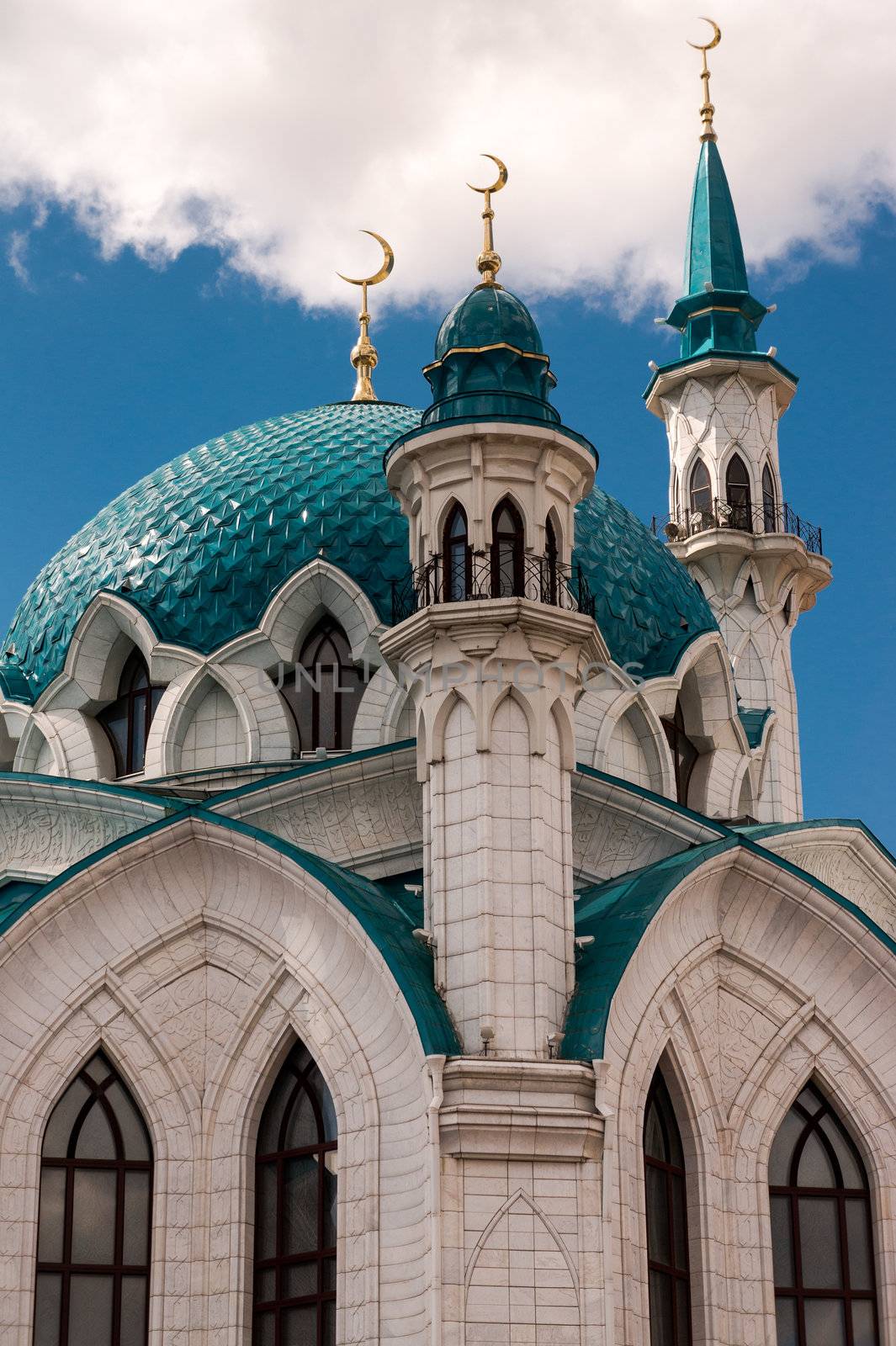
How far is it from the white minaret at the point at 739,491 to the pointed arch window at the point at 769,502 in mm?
11

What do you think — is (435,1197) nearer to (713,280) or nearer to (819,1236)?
(819,1236)

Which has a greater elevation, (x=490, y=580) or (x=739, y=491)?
(x=739, y=491)

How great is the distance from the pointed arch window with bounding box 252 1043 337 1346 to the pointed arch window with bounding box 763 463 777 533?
1402cm

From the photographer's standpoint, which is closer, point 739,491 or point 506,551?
point 506,551

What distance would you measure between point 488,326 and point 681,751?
19.3ft

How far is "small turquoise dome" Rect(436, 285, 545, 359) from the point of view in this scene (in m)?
19.0

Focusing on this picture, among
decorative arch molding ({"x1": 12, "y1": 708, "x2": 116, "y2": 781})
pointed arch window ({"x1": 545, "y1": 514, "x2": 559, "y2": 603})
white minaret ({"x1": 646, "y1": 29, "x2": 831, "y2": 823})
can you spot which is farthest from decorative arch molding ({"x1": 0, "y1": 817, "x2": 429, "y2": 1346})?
white minaret ({"x1": 646, "y1": 29, "x2": 831, "y2": 823})

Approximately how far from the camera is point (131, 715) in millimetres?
22250

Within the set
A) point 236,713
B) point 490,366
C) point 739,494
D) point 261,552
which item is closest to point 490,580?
point 490,366

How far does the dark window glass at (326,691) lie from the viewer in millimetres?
21516

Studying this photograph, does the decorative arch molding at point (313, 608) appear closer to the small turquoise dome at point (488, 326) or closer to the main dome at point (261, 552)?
the main dome at point (261, 552)

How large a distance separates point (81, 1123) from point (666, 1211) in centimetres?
450

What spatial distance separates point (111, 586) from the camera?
22.6m

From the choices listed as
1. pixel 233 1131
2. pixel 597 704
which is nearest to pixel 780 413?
pixel 597 704
